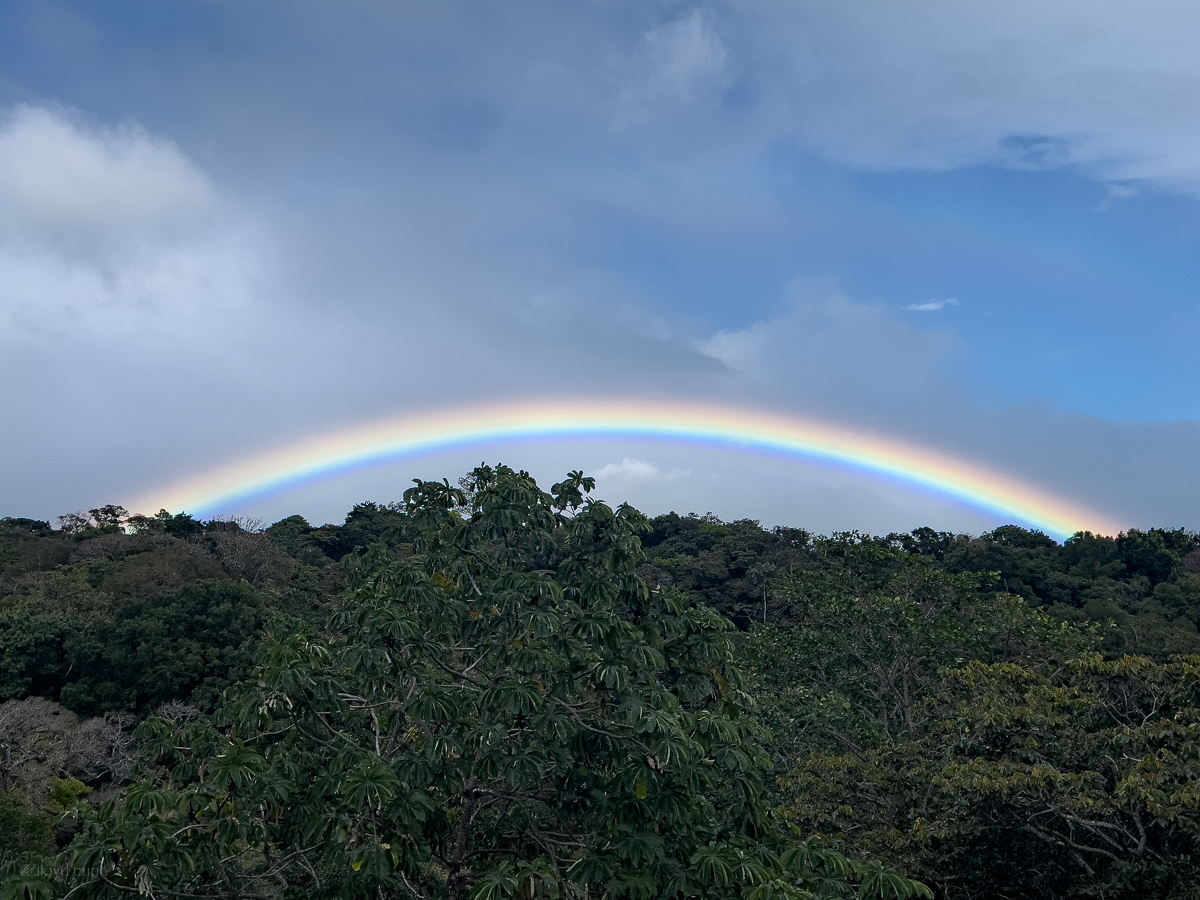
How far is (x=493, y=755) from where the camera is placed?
20.8 ft

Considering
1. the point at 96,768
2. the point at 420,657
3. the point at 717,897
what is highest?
the point at 420,657

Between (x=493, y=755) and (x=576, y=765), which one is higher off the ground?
(x=493, y=755)

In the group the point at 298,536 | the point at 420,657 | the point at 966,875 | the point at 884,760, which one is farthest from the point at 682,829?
the point at 298,536

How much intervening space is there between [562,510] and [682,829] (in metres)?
2.94

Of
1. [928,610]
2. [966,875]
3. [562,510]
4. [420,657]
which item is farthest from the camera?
[928,610]

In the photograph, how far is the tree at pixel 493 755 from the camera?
19.3 feet

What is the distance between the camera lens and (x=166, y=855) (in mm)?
5832

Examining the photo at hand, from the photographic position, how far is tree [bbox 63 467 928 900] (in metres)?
5.87

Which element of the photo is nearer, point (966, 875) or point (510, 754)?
point (510, 754)

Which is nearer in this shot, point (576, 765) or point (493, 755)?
point (493, 755)

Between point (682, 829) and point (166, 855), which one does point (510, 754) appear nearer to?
point (682, 829)

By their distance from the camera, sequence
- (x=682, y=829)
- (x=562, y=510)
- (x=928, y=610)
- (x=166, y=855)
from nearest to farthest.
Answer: (x=166, y=855), (x=682, y=829), (x=562, y=510), (x=928, y=610)

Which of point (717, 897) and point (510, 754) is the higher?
point (510, 754)

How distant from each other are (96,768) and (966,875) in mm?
22453
